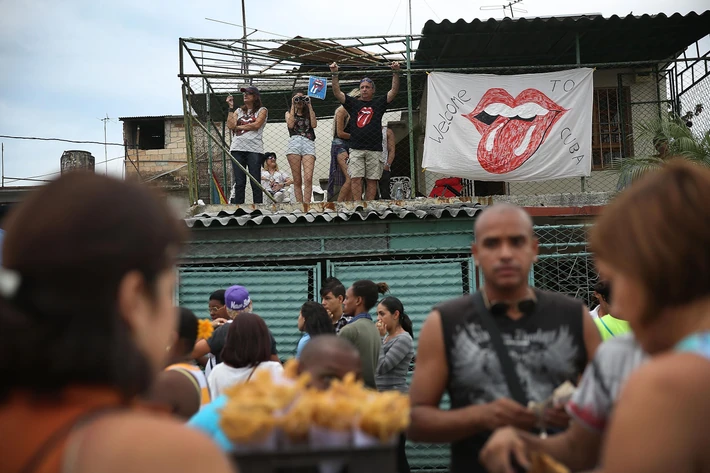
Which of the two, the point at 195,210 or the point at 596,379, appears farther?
the point at 195,210

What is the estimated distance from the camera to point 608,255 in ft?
5.87

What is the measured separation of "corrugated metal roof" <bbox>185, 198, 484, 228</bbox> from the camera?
10109 millimetres

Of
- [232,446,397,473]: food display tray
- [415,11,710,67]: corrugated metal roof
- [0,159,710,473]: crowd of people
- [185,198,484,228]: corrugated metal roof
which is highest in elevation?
[415,11,710,67]: corrugated metal roof

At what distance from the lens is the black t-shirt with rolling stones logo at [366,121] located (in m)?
11.7

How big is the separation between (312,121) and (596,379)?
10.4 m

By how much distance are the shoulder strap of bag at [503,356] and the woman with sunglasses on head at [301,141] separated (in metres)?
9.02

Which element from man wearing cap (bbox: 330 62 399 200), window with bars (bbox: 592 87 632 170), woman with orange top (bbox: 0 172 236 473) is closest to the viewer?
woman with orange top (bbox: 0 172 236 473)

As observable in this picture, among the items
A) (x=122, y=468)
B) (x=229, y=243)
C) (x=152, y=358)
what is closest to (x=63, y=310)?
(x=152, y=358)

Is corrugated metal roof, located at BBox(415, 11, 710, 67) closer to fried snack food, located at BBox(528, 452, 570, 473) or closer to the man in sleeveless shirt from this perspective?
the man in sleeveless shirt

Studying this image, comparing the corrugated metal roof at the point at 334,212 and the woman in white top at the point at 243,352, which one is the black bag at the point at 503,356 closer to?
the woman in white top at the point at 243,352

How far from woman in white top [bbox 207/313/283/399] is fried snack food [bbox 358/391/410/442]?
9.34 ft

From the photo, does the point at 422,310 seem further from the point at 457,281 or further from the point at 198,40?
the point at 198,40

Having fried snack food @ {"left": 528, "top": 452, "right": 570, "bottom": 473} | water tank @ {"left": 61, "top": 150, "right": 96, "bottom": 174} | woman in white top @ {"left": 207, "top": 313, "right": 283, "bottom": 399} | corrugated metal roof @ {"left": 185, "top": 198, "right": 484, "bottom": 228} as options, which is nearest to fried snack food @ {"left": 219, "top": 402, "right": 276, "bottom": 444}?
fried snack food @ {"left": 528, "top": 452, "right": 570, "bottom": 473}

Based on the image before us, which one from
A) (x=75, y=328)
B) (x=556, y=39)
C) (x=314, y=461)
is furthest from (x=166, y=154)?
(x=75, y=328)
